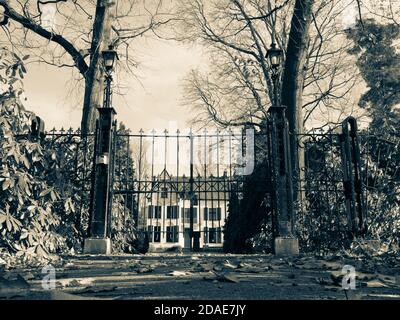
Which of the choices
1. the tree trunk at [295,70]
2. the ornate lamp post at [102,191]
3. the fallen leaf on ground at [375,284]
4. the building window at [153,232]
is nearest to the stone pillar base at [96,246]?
the ornate lamp post at [102,191]

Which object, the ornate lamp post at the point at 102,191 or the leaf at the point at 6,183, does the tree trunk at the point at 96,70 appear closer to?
the ornate lamp post at the point at 102,191

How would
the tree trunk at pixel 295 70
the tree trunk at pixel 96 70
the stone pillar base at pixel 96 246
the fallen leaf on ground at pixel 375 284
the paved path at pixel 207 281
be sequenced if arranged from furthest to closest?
the tree trunk at pixel 295 70, the tree trunk at pixel 96 70, the stone pillar base at pixel 96 246, the fallen leaf on ground at pixel 375 284, the paved path at pixel 207 281

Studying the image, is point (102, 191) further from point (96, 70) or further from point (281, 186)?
point (96, 70)

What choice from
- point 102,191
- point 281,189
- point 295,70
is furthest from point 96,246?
point 295,70

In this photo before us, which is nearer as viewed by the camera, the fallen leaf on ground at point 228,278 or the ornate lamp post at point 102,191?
the fallen leaf on ground at point 228,278

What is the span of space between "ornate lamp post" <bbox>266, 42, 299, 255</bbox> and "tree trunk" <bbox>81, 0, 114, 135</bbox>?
5.14 meters

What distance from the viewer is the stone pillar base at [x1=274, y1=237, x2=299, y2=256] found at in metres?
6.58

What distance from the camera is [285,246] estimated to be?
660 centimetres

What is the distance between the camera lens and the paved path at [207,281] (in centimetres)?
316

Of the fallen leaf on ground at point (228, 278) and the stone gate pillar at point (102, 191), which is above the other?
the stone gate pillar at point (102, 191)

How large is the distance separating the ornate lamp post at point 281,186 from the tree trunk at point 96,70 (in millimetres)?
5144
